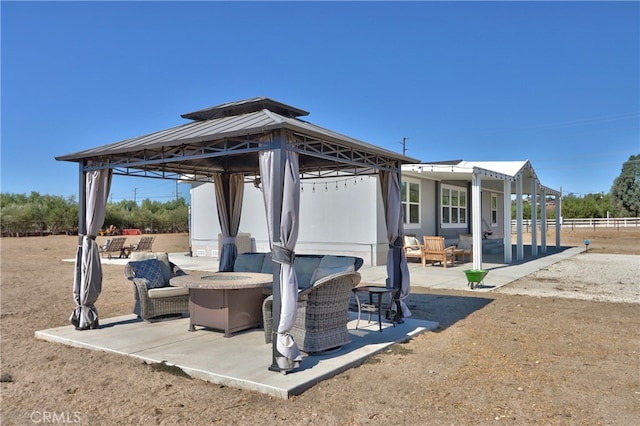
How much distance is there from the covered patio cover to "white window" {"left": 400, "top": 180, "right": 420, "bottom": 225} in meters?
7.97

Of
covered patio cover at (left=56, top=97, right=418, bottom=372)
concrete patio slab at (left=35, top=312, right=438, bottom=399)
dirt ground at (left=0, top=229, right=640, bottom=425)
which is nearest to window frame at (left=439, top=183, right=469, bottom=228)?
covered patio cover at (left=56, top=97, right=418, bottom=372)

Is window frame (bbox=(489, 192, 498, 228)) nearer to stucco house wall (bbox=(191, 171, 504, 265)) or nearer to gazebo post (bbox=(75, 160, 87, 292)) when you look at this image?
stucco house wall (bbox=(191, 171, 504, 265))

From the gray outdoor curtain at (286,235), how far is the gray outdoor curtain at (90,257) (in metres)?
3.10

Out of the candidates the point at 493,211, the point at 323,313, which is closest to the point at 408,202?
the point at 493,211

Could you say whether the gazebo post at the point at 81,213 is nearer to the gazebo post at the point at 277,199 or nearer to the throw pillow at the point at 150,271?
the throw pillow at the point at 150,271

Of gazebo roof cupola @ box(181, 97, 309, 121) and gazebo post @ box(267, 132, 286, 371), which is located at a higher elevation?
gazebo roof cupola @ box(181, 97, 309, 121)

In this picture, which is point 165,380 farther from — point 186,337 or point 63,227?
point 63,227

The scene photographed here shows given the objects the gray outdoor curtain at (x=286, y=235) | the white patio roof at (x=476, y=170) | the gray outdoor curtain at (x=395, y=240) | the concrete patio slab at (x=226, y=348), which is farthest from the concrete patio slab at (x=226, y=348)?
the white patio roof at (x=476, y=170)

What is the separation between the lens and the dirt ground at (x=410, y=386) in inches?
142

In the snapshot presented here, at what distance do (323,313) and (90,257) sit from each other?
3630mm

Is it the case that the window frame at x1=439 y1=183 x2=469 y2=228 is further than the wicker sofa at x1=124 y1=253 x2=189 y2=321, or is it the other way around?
the window frame at x1=439 y1=183 x2=469 y2=228

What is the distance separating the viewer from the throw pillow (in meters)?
6.78

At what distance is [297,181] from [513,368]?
9.69 ft

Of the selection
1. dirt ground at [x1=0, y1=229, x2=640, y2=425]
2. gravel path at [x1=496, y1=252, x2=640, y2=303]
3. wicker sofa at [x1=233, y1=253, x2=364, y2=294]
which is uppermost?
wicker sofa at [x1=233, y1=253, x2=364, y2=294]
